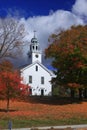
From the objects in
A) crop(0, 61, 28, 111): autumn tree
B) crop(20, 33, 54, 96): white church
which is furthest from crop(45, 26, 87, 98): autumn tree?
crop(20, 33, 54, 96): white church

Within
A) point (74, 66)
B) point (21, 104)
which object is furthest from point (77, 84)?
point (21, 104)

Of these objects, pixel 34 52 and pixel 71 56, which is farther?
pixel 34 52

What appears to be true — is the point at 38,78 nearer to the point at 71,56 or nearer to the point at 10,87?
the point at 71,56

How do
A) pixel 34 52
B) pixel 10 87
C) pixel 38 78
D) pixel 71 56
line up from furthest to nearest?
pixel 34 52, pixel 38 78, pixel 71 56, pixel 10 87

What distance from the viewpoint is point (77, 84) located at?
53.7m

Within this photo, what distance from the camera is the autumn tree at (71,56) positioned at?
52.9 metres

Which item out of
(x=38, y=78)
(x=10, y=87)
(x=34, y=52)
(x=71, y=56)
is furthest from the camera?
(x=34, y=52)

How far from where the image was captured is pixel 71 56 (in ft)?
175

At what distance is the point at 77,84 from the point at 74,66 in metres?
2.56

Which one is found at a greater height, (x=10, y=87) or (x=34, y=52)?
(x=34, y=52)

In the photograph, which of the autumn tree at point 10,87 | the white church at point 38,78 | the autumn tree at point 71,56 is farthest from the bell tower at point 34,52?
the autumn tree at point 10,87

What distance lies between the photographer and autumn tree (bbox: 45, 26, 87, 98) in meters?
52.9

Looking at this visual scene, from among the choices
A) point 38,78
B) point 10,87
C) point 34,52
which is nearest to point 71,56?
point 10,87

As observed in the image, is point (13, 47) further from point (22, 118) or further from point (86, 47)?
point (22, 118)
